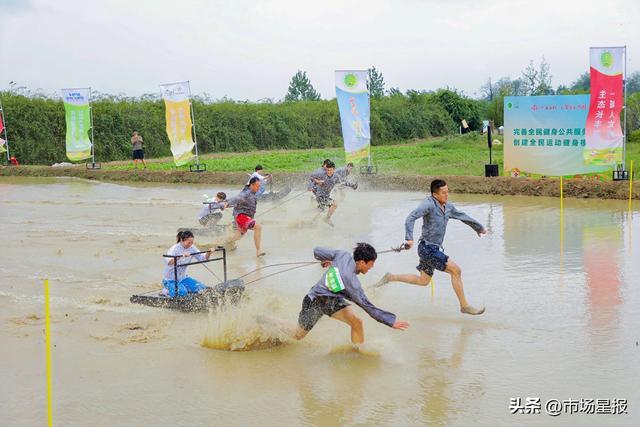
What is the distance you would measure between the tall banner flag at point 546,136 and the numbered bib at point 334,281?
13700mm

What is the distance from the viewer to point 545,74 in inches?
1667

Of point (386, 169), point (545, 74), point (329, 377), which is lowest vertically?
point (329, 377)

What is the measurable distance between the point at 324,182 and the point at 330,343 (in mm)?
7786

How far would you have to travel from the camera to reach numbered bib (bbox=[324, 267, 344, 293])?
6863 millimetres

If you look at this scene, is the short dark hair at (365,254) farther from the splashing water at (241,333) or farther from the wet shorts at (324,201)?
the wet shorts at (324,201)

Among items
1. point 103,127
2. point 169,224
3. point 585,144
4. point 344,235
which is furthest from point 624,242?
point 103,127

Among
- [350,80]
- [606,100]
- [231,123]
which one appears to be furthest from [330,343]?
[231,123]

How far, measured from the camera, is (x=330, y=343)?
7.74 metres

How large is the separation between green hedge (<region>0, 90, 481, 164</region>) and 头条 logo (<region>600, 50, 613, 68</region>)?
22740 mm

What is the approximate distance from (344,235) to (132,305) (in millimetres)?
5905

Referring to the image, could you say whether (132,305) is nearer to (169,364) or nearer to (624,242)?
(169,364)

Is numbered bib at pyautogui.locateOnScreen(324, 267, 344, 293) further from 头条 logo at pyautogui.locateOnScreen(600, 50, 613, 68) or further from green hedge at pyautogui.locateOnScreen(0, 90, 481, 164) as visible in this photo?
green hedge at pyautogui.locateOnScreen(0, 90, 481, 164)

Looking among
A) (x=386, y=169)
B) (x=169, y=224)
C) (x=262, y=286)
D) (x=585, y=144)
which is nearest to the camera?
(x=262, y=286)

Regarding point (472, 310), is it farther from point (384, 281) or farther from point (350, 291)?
point (350, 291)
